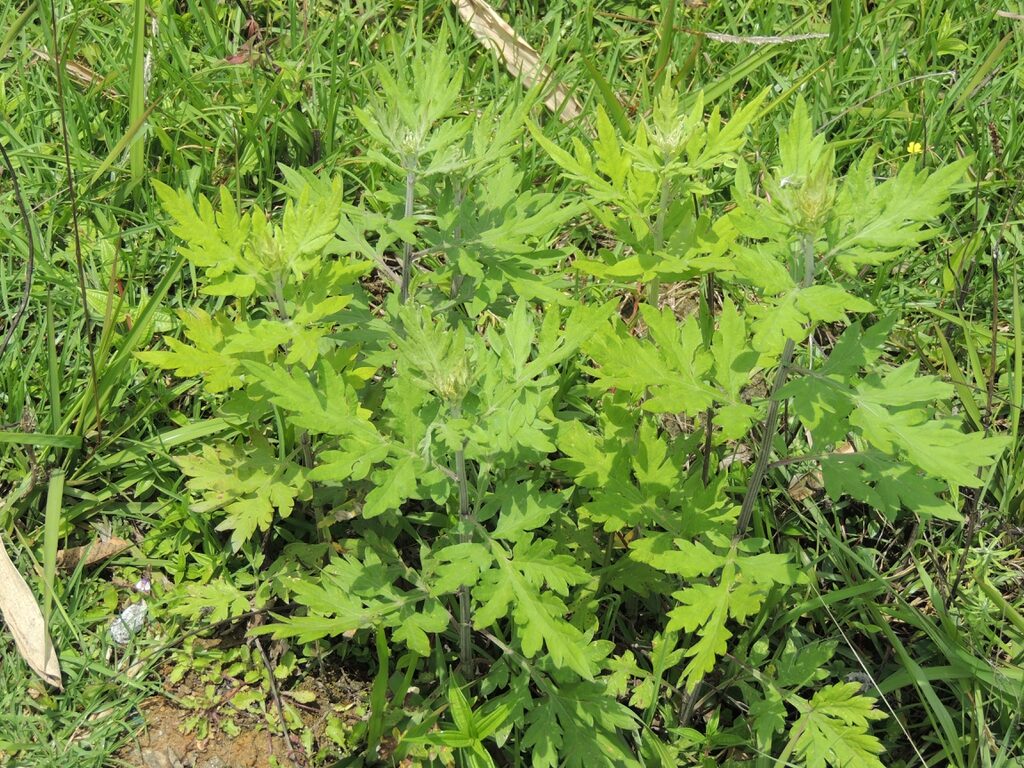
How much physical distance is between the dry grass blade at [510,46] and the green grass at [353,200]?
70 mm

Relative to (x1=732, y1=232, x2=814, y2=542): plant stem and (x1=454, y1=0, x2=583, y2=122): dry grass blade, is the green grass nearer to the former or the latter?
(x1=454, y1=0, x2=583, y2=122): dry grass blade

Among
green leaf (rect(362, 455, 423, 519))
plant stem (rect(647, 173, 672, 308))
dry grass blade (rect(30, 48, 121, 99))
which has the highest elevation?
plant stem (rect(647, 173, 672, 308))

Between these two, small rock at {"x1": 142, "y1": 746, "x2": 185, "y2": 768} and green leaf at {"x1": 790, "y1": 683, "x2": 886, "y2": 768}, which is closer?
green leaf at {"x1": 790, "y1": 683, "x2": 886, "y2": 768}

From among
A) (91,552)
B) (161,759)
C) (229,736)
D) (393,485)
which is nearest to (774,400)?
(393,485)

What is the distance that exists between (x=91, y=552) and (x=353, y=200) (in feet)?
5.66

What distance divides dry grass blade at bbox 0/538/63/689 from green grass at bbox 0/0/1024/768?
0.06 metres

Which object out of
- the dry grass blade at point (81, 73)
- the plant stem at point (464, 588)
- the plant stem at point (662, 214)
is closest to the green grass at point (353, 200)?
the dry grass blade at point (81, 73)

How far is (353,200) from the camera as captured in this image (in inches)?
167

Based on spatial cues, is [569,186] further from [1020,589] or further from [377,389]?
[1020,589]

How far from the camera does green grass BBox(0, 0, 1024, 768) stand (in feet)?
10.8

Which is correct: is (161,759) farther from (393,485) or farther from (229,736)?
(393,485)

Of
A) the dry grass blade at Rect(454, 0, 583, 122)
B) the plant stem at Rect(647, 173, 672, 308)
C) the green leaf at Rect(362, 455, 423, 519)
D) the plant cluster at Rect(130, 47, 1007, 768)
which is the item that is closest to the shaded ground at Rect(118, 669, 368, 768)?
the plant cluster at Rect(130, 47, 1007, 768)

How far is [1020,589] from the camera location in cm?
353

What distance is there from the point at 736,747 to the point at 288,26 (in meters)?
3.57
